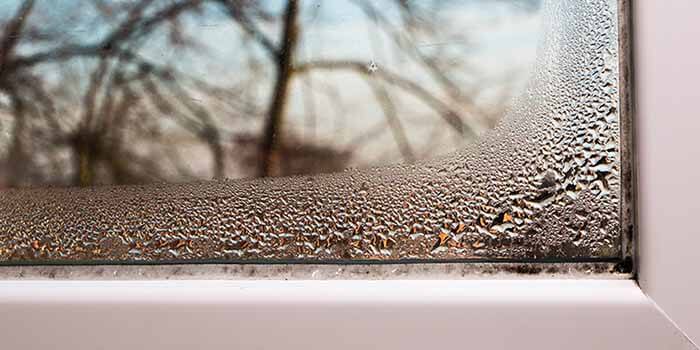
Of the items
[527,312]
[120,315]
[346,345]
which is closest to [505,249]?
[527,312]

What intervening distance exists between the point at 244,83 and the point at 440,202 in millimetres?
243

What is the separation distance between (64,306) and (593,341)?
19.3 inches

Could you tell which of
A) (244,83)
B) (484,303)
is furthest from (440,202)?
(244,83)

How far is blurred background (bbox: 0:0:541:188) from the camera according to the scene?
1.90ft

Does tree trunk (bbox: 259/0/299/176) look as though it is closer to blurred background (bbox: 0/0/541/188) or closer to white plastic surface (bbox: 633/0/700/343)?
blurred background (bbox: 0/0/541/188)

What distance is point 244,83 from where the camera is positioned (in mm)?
621

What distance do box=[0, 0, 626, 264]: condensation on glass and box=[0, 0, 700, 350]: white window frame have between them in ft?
0.11

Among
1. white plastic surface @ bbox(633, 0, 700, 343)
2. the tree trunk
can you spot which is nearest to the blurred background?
the tree trunk

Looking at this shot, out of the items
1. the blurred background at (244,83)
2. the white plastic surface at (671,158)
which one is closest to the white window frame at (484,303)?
the white plastic surface at (671,158)

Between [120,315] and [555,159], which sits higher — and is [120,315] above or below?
below

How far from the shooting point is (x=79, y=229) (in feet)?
2.07

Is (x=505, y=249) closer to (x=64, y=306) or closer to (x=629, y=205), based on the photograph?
(x=629, y=205)

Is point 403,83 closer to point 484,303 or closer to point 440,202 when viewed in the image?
point 440,202

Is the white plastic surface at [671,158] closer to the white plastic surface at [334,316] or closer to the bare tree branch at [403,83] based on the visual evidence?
the white plastic surface at [334,316]
